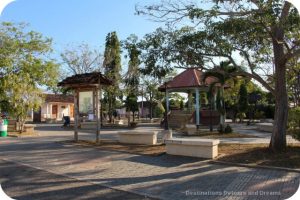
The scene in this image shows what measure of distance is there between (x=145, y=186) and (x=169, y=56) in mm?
6371

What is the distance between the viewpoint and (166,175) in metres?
9.20

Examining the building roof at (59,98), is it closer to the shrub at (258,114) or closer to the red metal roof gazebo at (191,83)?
the shrub at (258,114)

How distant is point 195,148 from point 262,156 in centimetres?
195

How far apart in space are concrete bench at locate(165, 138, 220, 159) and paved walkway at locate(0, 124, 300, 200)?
1.05 feet

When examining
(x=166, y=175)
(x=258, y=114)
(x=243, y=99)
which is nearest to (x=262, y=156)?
(x=166, y=175)

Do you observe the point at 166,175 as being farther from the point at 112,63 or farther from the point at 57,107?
the point at 57,107

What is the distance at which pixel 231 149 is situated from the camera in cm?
1306

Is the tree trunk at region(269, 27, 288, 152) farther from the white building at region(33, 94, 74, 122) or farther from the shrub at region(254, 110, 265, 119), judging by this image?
the white building at region(33, 94, 74, 122)

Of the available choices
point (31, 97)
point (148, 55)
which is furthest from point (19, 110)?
point (148, 55)

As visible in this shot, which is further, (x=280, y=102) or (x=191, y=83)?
(x=191, y=83)

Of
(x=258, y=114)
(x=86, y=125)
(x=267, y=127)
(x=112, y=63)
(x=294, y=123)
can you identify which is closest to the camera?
(x=294, y=123)

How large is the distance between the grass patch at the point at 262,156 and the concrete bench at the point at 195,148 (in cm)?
38

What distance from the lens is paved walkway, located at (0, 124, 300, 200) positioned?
757 cm

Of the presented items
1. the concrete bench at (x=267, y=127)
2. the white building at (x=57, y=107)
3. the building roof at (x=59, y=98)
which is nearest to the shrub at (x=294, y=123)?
the concrete bench at (x=267, y=127)
